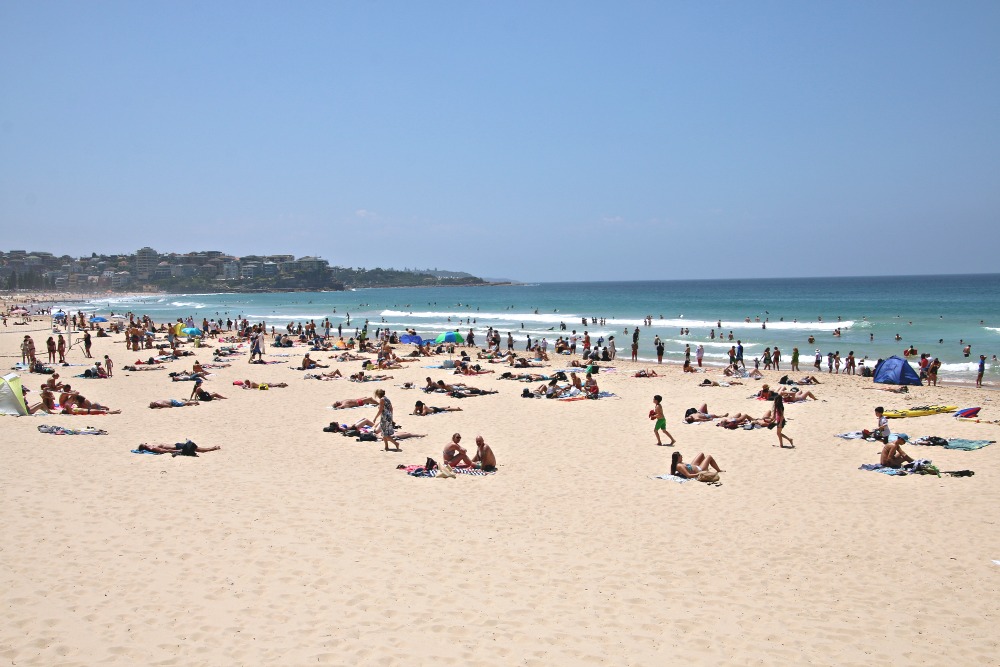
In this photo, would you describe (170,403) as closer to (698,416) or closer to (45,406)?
(45,406)

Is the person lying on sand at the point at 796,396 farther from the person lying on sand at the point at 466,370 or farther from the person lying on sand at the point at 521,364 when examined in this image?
the person lying on sand at the point at 466,370

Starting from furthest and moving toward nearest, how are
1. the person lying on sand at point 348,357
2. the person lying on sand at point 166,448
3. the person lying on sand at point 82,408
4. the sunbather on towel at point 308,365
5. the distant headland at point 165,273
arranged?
the distant headland at point 165,273, the person lying on sand at point 348,357, the sunbather on towel at point 308,365, the person lying on sand at point 82,408, the person lying on sand at point 166,448

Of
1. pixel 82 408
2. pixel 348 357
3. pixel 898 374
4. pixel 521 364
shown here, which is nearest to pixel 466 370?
pixel 521 364

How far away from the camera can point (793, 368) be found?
26.9 m

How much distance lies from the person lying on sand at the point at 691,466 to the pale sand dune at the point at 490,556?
40 centimetres

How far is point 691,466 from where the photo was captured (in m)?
10.1

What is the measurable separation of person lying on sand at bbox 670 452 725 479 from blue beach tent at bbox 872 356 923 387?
12.1 metres

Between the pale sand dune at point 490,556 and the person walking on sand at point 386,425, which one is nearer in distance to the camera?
the pale sand dune at point 490,556

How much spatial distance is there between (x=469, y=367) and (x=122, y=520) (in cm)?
1588

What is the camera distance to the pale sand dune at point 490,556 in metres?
5.06

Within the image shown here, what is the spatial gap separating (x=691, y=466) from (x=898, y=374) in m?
12.7

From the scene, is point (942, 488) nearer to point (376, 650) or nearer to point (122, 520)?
point (376, 650)

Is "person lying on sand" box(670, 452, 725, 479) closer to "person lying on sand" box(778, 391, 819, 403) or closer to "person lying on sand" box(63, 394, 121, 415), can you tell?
"person lying on sand" box(778, 391, 819, 403)

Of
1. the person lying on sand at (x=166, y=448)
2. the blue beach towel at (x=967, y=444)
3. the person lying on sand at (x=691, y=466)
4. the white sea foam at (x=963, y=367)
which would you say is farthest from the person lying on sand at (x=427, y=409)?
the white sea foam at (x=963, y=367)
